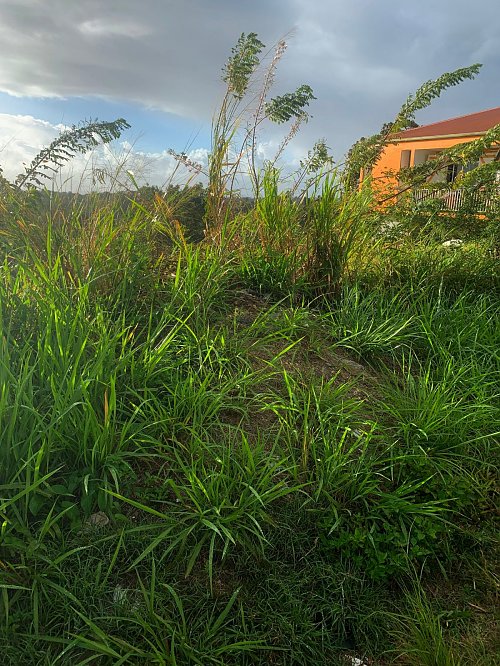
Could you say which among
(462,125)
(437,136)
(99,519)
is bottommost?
Answer: (99,519)

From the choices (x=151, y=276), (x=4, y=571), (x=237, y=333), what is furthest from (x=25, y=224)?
(x=4, y=571)

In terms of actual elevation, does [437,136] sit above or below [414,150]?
above

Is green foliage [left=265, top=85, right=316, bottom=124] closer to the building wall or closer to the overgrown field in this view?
the overgrown field

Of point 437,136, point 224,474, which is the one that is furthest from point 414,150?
point 224,474

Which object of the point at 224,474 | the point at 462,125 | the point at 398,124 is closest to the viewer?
the point at 224,474

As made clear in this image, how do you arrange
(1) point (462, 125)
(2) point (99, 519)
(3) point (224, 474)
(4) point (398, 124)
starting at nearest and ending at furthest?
1. (2) point (99, 519)
2. (3) point (224, 474)
3. (4) point (398, 124)
4. (1) point (462, 125)

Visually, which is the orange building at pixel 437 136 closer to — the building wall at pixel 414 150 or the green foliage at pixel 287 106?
the building wall at pixel 414 150

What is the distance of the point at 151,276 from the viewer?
347cm

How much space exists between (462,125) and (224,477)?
2491 cm

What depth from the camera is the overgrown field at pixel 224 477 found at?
1920mm

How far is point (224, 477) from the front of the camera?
86.1 inches

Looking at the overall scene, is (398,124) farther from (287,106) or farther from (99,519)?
(99,519)

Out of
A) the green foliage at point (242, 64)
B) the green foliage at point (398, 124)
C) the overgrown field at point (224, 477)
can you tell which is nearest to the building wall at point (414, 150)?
the green foliage at point (398, 124)

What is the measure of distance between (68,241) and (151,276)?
55 centimetres
